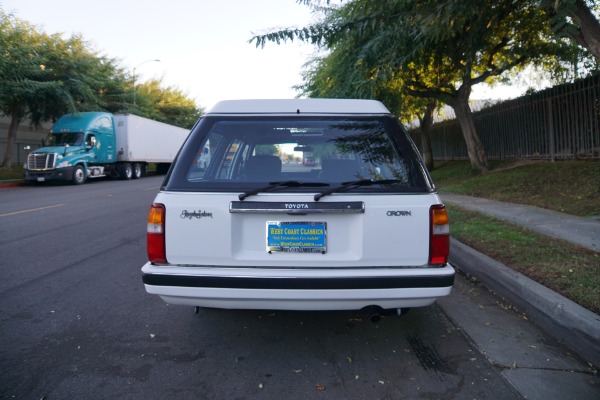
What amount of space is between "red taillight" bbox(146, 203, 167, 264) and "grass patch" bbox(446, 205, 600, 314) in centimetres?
324

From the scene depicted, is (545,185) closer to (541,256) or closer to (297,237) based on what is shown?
(541,256)

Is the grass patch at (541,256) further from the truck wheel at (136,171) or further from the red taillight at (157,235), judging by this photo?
the truck wheel at (136,171)

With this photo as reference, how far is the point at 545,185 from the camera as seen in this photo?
34.5ft

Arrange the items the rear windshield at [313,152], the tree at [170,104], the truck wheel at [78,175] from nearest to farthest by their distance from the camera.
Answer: the rear windshield at [313,152]
the truck wheel at [78,175]
the tree at [170,104]

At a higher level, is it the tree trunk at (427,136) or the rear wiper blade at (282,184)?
the tree trunk at (427,136)

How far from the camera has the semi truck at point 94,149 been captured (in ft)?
65.6

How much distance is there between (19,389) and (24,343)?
81 centimetres

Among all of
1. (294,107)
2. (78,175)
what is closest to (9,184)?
(78,175)

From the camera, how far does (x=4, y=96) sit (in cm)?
2039

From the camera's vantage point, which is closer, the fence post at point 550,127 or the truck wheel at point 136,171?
the fence post at point 550,127

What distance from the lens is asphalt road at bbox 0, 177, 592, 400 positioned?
9.37ft

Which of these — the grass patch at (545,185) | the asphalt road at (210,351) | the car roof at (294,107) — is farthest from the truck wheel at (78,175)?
the car roof at (294,107)

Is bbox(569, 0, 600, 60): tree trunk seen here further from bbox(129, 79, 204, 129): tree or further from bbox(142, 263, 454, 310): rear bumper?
bbox(129, 79, 204, 129): tree

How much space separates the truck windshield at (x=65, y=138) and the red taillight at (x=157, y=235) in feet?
68.0
